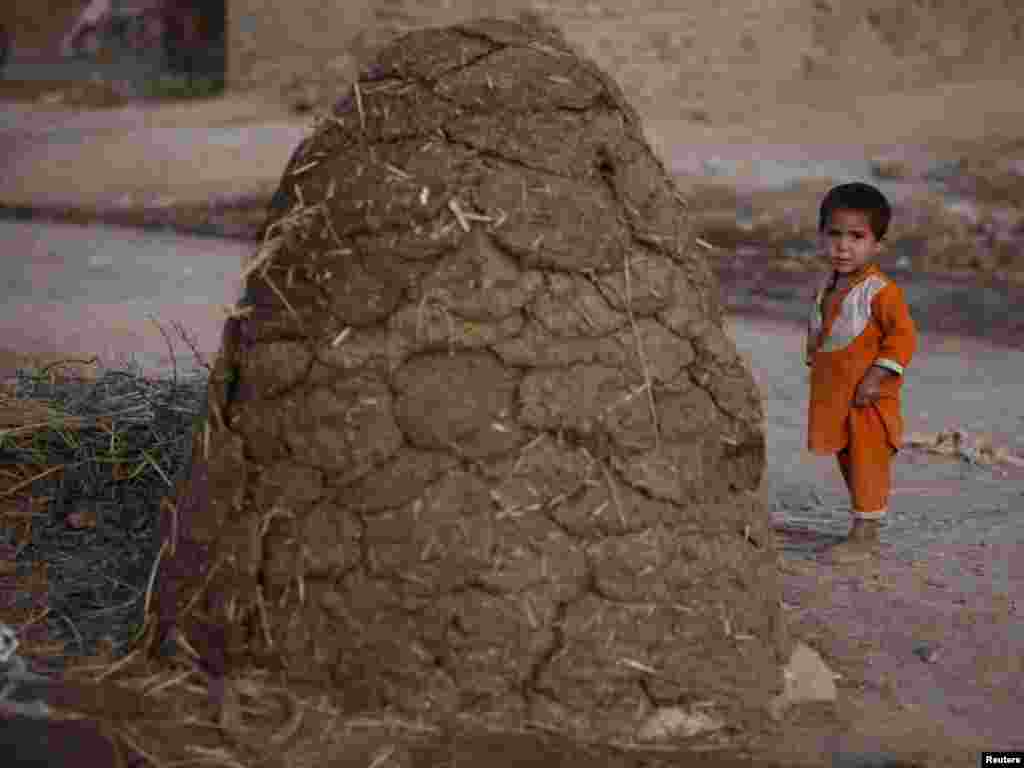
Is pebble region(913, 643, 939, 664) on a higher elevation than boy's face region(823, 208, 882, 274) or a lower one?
lower

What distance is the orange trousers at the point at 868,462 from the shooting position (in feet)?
15.5

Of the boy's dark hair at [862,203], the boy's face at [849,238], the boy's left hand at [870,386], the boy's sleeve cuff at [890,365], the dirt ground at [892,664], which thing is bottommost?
the dirt ground at [892,664]

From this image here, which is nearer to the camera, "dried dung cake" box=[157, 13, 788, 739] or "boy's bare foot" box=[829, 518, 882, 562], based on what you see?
"dried dung cake" box=[157, 13, 788, 739]

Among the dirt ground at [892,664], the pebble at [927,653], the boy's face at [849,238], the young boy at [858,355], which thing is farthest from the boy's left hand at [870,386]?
the pebble at [927,653]

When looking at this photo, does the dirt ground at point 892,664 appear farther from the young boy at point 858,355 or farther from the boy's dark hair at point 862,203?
the boy's dark hair at point 862,203

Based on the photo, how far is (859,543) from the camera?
467 cm

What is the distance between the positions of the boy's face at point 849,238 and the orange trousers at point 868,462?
45 cm

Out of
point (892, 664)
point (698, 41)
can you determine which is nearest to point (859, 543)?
point (892, 664)

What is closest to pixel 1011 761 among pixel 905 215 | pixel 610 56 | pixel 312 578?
pixel 312 578

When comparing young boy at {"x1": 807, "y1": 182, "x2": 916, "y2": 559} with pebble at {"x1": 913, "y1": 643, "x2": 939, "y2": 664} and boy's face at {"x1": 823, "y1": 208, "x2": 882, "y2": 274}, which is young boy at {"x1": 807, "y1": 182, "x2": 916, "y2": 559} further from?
pebble at {"x1": 913, "y1": 643, "x2": 939, "y2": 664}

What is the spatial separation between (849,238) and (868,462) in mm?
669

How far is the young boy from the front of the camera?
15.2 feet

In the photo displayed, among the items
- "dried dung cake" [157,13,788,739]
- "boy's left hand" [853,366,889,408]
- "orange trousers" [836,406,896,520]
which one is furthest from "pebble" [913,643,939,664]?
"boy's left hand" [853,366,889,408]

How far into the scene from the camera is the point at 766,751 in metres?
3.01
